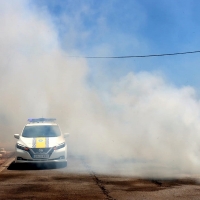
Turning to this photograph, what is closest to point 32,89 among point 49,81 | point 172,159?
point 49,81

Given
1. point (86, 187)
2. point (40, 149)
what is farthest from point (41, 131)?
point (86, 187)

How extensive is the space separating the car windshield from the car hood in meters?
0.45

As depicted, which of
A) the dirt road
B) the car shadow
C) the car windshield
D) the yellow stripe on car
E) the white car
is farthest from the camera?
the car windshield

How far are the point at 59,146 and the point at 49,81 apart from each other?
1083 centimetres

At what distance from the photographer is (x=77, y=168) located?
12633mm

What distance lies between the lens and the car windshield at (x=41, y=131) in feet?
45.0

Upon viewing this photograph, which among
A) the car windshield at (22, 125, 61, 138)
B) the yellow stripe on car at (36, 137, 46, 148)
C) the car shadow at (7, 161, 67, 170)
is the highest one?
A: the car windshield at (22, 125, 61, 138)

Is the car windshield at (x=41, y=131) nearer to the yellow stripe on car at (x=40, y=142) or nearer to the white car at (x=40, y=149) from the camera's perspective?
the white car at (x=40, y=149)

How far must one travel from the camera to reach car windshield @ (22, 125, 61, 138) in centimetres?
1372

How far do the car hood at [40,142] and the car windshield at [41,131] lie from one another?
0.45 metres

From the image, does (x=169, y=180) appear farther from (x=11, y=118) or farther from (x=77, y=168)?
(x=11, y=118)

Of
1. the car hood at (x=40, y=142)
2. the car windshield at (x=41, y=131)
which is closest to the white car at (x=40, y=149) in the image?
the car hood at (x=40, y=142)

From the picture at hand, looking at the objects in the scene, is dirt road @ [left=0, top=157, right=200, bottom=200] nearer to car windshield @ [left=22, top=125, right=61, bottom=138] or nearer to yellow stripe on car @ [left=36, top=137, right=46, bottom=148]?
yellow stripe on car @ [left=36, top=137, right=46, bottom=148]

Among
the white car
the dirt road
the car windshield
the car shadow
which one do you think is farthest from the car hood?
the dirt road
